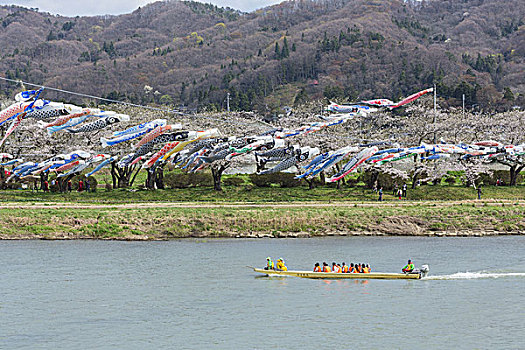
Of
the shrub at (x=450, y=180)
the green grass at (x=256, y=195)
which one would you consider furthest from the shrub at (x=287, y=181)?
the shrub at (x=450, y=180)

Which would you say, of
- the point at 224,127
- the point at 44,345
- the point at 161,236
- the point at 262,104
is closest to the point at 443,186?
the point at 224,127

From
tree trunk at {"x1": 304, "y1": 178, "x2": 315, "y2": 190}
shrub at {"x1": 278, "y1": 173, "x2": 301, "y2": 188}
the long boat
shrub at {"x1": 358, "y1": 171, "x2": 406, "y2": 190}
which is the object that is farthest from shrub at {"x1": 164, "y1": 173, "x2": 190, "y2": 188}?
the long boat

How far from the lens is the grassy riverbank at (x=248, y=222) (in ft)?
169

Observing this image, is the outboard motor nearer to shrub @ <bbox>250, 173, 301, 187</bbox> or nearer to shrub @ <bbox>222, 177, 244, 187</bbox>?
shrub @ <bbox>250, 173, 301, 187</bbox>

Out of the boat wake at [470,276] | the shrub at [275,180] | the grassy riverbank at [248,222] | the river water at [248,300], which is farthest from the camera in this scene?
the shrub at [275,180]

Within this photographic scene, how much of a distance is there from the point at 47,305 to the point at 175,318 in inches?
250

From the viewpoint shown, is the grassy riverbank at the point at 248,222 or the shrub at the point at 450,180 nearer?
the grassy riverbank at the point at 248,222

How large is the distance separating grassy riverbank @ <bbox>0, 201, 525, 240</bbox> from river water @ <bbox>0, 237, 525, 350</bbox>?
437 cm

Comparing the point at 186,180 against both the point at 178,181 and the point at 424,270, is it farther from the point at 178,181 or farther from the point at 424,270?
the point at 424,270

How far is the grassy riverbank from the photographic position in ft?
169

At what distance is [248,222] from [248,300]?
799 inches

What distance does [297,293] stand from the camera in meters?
34.4

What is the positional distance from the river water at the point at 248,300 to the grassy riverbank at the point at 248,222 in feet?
14.3

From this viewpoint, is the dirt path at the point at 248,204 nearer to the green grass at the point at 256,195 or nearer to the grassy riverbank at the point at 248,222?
the grassy riverbank at the point at 248,222
